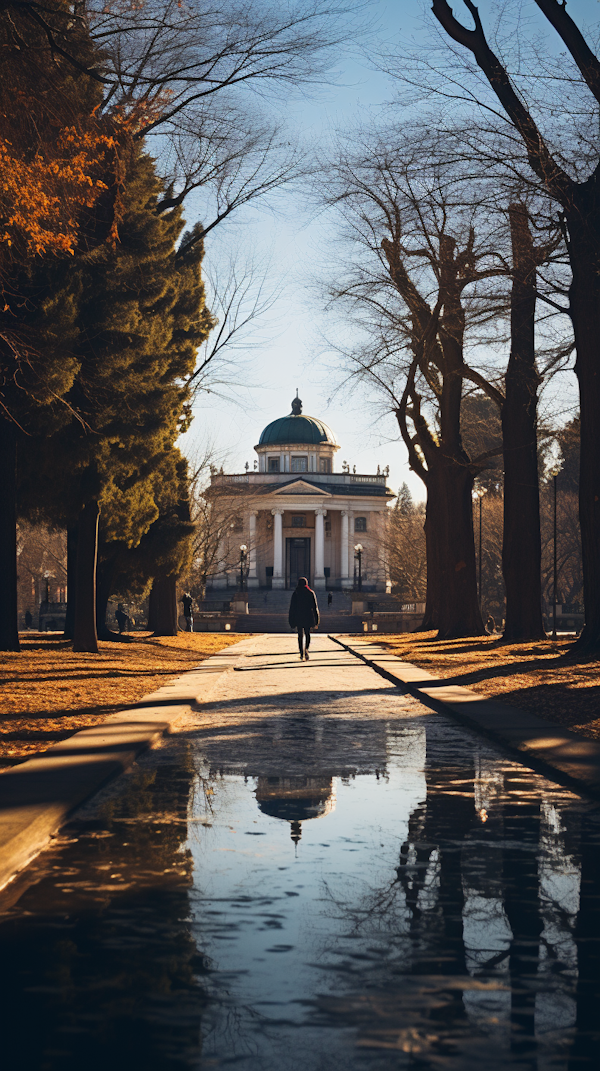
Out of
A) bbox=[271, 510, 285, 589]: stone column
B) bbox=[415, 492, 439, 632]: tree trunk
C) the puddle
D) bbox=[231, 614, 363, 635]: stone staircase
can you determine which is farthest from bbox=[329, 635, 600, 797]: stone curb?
bbox=[271, 510, 285, 589]: stone column

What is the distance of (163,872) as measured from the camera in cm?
609

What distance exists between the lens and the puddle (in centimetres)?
372

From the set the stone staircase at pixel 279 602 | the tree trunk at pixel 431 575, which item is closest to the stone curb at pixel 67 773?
the tree trunk at pixel 431 575

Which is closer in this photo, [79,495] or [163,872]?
[163,872]

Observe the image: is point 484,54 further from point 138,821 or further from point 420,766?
point 138,821

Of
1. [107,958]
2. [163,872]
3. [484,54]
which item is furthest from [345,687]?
[107,958]

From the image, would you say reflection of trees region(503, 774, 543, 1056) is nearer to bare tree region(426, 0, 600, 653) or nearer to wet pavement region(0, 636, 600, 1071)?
wet pavement region(0, 636, 600, 1071)

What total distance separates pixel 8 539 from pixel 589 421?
11.5 meters

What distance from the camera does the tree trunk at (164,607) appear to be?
3916 cm

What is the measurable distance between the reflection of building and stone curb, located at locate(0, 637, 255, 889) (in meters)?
1.32

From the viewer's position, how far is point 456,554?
34062mm

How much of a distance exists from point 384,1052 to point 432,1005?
1.43ft

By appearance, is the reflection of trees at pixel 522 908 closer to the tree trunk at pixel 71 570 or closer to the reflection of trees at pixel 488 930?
the reflection of trees at pixel 488 930

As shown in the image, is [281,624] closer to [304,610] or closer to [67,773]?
[304,610]
